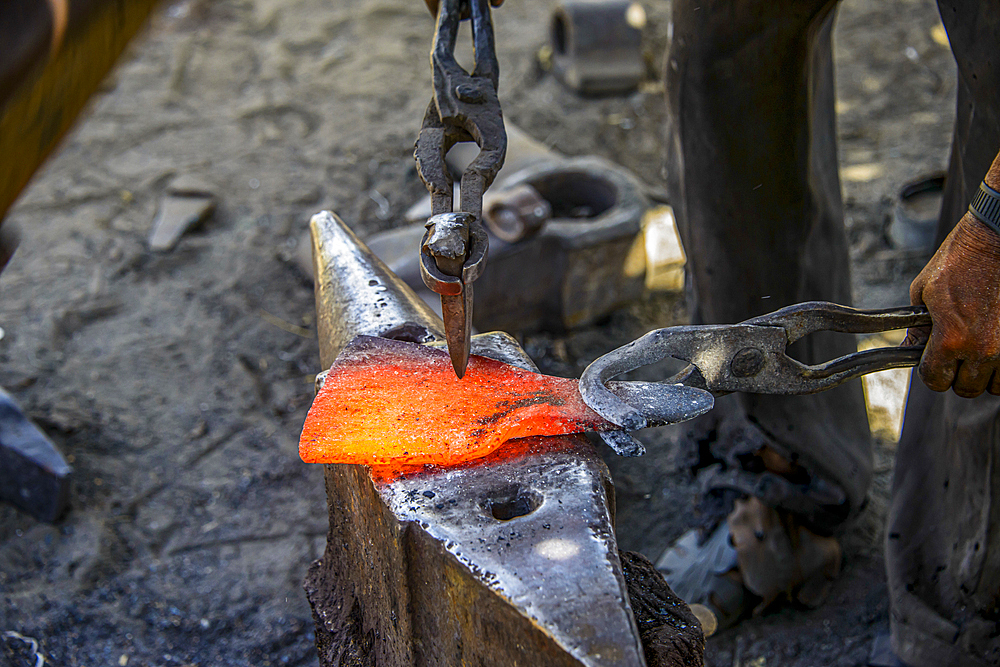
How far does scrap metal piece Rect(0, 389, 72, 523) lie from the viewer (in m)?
2.45

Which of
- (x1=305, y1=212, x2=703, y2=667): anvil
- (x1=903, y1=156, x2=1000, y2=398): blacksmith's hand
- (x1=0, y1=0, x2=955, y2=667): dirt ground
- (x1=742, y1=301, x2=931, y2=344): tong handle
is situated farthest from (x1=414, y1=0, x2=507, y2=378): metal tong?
(x1=0, y1=0, x2=955, y2=667): dirt ground

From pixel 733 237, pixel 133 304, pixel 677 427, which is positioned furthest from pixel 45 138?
pixel 133 304

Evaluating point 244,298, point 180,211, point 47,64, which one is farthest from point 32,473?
point 47,64

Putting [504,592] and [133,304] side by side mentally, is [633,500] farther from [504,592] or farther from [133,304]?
[133,304]

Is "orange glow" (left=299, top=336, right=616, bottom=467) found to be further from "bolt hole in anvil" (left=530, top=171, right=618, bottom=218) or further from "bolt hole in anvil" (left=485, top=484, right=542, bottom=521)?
"bolt hole in anvil" (left=530, top=171, right=618, bottom=218)

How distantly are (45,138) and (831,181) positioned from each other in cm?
180

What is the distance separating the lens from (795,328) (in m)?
1.32

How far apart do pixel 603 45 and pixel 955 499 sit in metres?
3.57

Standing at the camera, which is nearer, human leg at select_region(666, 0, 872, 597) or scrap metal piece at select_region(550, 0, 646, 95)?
human leg at select_region(666, 0, 872, 597)

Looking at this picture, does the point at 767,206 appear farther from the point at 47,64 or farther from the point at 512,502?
the point at 47,64

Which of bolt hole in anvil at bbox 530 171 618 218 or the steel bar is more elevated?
the steel bar

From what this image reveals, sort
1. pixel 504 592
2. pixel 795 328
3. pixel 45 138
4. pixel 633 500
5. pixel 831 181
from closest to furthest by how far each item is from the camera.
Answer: pixel 45 138 → pixel 504 592 → pixel 795 328 → pixel 831 181 → pixel 633 500

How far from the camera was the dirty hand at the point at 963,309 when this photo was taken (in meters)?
1.34

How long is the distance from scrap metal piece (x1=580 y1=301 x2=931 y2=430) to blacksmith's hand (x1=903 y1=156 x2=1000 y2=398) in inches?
1.6
